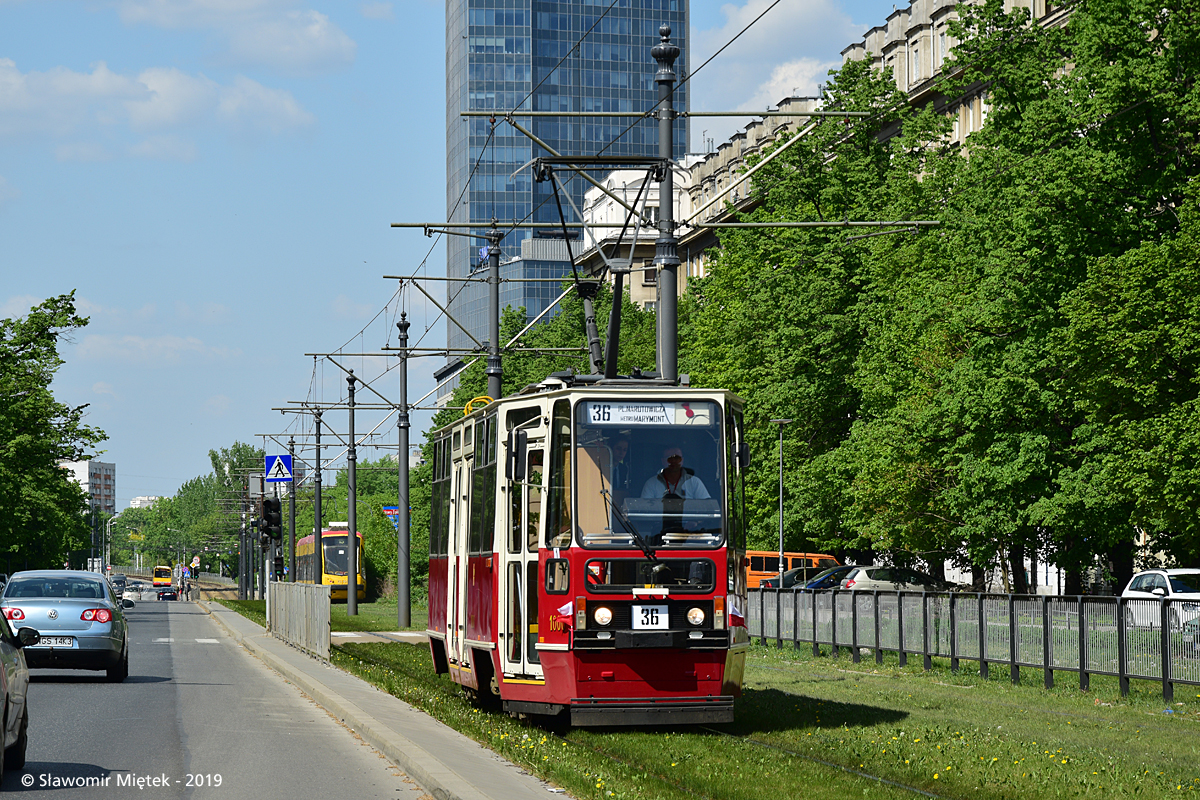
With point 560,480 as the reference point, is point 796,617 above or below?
below

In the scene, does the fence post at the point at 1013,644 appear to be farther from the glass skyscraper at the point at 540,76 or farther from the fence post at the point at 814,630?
the glass skyscraper at the point at 540,76

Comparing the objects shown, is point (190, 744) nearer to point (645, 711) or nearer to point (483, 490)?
point (645, 711)

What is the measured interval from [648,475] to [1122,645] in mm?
8087

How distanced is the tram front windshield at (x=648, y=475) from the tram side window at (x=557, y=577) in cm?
29

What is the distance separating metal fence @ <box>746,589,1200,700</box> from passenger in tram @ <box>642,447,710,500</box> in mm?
7031

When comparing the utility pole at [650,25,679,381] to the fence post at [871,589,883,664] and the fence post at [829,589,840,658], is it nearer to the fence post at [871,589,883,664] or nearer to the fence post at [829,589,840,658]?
the fence post at [871,589,883,664]

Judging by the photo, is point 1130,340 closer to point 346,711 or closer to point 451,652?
point 451,652

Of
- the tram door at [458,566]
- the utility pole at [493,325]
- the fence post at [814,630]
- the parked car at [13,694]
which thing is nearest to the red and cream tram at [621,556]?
the tram door at [458,566]

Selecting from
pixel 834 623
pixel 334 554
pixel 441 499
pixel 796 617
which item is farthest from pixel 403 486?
pixel 334 554

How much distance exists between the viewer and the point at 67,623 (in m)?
22.0

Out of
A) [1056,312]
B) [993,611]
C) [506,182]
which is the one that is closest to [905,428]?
[1056,312]

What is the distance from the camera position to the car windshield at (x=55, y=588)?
2256 cm

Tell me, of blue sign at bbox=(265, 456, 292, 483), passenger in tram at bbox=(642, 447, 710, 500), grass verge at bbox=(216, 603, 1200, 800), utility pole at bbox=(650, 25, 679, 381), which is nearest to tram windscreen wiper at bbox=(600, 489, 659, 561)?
passenger in tram at bbox=(642, 447, 710, 500)

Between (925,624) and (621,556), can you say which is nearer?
(621,556)
